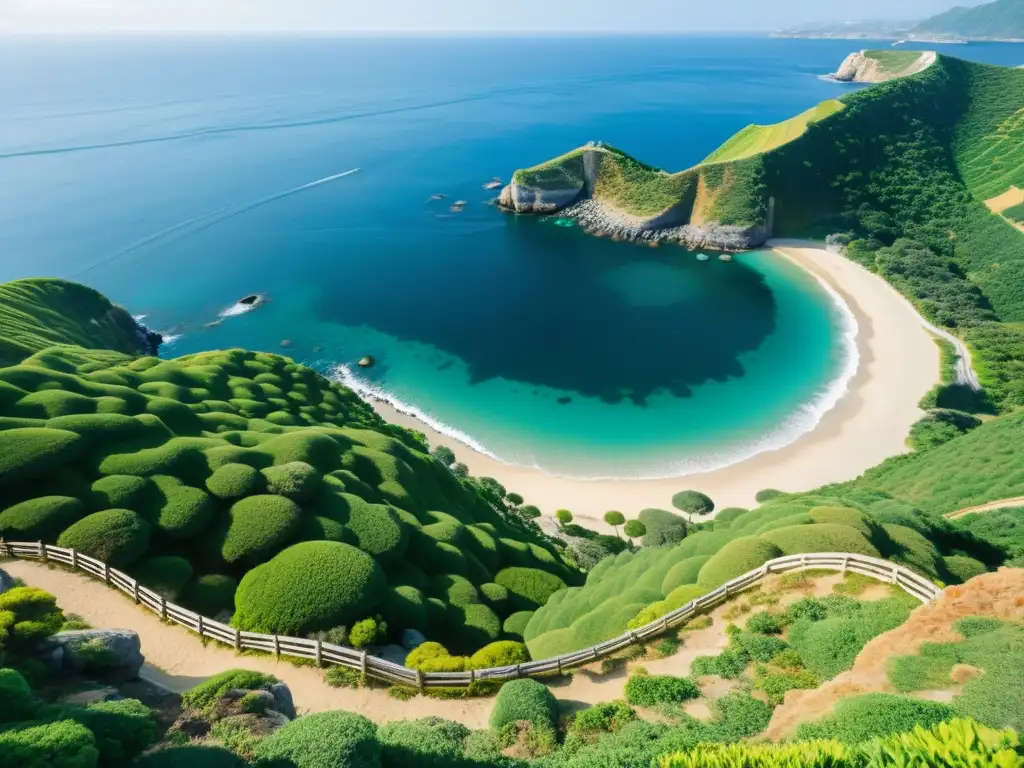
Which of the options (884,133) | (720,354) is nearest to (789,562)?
(720,354)

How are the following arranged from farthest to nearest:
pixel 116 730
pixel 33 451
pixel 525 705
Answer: pixel 33 451 < pixel 525 705 < pixel 116 730

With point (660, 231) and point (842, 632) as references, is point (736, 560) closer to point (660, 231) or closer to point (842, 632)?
point (842, 632)

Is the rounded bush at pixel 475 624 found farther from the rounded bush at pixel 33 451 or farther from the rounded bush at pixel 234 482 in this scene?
the rounded bush at pixel 33 451

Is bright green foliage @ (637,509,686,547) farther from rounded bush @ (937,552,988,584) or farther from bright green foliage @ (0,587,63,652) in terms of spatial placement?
bright green foliage @ (0,587,63,652)

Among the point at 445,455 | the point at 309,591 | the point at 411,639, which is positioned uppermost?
the point at 309,591

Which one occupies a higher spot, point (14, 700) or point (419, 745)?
point (14, 700)

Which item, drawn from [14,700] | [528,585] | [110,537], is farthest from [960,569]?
[110,537]

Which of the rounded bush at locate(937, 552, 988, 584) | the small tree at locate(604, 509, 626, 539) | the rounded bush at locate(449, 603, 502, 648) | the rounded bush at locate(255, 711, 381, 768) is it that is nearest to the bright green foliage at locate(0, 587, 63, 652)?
the rounded bush at locate(255, 711, 381, 768)
